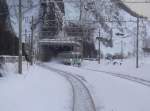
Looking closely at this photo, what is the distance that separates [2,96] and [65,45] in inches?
3064

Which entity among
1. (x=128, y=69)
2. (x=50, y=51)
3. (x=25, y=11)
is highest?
(x=25, y=11)

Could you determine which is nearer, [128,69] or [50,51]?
[128,69]

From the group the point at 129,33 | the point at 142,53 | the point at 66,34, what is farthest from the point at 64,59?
the point at 142,53

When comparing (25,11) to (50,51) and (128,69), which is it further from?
(50,51)

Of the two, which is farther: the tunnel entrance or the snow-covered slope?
the tunnel entrance

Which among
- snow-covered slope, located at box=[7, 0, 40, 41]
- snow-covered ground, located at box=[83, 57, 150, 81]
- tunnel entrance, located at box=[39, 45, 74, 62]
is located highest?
snow-covered slope, located at box=[7, 0, 40, 41]

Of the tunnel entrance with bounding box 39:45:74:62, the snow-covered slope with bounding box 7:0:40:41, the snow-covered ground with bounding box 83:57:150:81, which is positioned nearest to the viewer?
the snow-covered slope with bounding box 7:0:40:41

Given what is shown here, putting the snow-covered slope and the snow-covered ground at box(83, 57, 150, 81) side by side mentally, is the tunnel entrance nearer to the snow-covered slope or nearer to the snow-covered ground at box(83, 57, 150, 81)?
the snow-covered slope

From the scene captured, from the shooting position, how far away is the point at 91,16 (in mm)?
70938

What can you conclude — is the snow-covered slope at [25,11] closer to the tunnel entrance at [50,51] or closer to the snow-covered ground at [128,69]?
the snow-covered ground at [128,69]

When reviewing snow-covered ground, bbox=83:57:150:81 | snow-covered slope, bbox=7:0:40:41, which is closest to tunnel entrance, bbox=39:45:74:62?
snow-covered slope, bbox=7:0:40:41

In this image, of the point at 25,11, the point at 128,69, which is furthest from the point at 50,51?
the point at 128,69

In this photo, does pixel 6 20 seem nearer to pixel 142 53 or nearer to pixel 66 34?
pixel 66 34

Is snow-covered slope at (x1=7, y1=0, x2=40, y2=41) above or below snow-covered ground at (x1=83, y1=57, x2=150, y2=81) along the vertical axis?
above
